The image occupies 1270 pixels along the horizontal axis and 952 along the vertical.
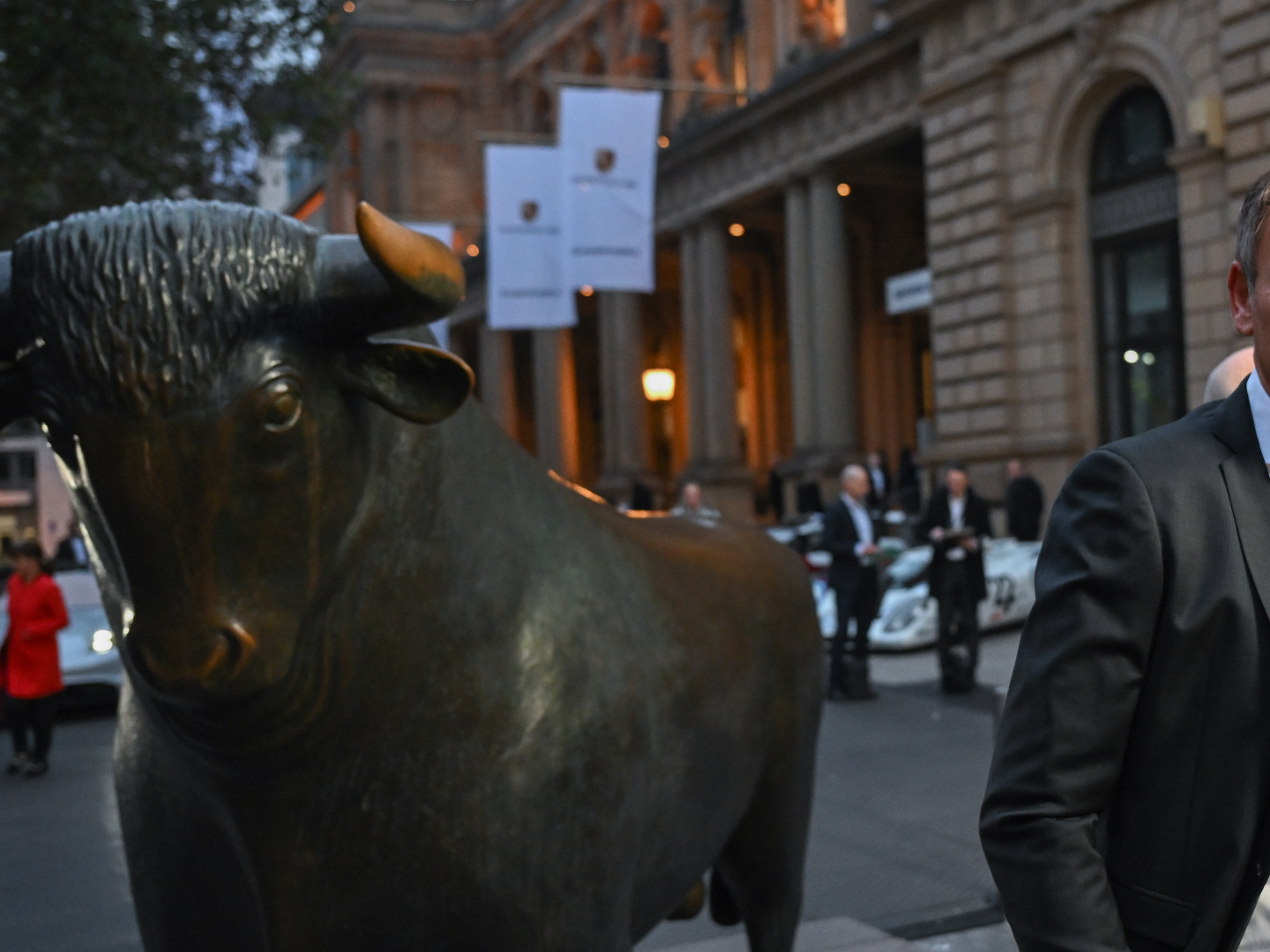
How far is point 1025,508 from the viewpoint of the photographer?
18328 mm

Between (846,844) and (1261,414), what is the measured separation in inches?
220

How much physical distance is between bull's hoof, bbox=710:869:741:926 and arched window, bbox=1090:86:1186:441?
16.8 meters

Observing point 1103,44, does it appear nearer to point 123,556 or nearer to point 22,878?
point 22,878

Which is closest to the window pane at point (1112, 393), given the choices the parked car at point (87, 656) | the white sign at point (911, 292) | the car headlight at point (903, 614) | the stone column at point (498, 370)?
the white sign at point (911, 292)

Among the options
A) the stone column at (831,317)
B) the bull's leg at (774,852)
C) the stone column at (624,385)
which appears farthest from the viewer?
the stone column at (624,385)

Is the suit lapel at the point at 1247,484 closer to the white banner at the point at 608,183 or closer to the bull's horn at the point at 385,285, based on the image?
the bull's horn at the point at 385,285

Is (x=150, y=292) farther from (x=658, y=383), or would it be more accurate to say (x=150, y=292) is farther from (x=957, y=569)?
(x=658, y=383)

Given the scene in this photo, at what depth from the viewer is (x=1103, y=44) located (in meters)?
19.3

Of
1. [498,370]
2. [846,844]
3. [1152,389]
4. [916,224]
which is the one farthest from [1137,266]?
[498,370]

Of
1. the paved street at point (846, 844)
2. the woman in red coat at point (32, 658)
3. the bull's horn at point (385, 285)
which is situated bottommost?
the paved street at point (846, 844)

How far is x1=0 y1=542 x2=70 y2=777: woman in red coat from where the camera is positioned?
10445 millimetres

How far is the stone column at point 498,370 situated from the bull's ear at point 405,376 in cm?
4253

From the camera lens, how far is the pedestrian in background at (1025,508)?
719 inches

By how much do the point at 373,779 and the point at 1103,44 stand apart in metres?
19.6
